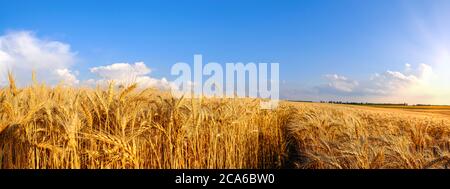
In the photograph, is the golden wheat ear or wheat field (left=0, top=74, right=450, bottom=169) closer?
wheat field (left=0, top=74, right=450, bottom=169)

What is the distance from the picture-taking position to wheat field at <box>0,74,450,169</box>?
10.4ft

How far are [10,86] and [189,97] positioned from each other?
1897mm

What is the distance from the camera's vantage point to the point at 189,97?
4.34 meters

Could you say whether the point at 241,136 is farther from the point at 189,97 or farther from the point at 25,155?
the point at 25,155

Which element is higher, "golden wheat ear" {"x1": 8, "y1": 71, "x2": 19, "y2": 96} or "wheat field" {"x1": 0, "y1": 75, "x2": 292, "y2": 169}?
"golden wheat ear" {"x1": 8, "y1": 71, "x2": 19, "y2": 96}
